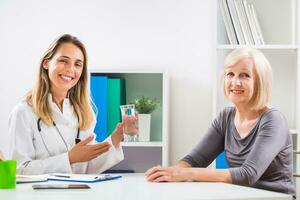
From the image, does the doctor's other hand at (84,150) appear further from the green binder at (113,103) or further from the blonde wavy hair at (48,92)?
the green binder at (113,103)

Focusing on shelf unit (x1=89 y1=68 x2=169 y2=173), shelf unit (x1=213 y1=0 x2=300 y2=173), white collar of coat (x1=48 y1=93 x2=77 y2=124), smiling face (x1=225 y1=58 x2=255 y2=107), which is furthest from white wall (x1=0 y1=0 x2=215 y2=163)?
smiling face (x1=225 y1=58 x2=255 y2=107)

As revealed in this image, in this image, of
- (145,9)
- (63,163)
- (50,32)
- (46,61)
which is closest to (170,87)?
(145,9)

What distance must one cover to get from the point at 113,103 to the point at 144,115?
217 mm

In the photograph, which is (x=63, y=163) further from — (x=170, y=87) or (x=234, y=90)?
(x=170, y=87)

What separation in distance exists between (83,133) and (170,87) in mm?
1139

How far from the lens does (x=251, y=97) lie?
2.56 metres

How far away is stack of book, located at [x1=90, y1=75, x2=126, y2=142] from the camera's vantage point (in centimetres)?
360

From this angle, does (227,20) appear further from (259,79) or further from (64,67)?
(64,67)

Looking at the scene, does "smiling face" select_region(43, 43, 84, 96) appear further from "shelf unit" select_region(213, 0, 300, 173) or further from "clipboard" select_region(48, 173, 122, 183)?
"shelf unit" select_region(213, 0, 300, 173)

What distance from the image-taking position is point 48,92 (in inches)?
111

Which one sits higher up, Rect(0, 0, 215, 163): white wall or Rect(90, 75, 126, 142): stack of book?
Rect(0, 0, 215, 163): white wall

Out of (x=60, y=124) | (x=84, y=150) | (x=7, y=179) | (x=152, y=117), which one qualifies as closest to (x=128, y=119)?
(x=84, y=150)

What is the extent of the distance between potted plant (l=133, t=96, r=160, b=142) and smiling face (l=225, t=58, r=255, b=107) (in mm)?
1082

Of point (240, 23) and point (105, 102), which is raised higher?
point (240, 23)
